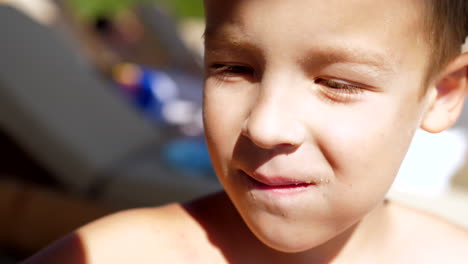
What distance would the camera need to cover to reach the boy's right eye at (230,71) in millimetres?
949

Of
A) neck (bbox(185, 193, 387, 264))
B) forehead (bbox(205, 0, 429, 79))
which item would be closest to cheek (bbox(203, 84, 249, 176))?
forehead (bbox(205, 0, 429, 79))

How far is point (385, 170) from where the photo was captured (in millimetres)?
989

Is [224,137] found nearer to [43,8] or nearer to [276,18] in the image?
[276,18]

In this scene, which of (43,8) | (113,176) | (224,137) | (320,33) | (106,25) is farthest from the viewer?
(106,25)

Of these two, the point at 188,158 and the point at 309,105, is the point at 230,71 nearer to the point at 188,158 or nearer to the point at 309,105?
the point at 309,105

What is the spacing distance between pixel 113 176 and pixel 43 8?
3.00 metres

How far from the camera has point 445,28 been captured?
1.03 metres

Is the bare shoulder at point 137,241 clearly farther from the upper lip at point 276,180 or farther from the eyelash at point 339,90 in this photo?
the eyelash at point 339,90

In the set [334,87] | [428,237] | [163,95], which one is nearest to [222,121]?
[334,87]

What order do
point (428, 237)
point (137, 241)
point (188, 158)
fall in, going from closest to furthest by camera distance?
point (137, 241) < point (428, 237) < point (188, 158)

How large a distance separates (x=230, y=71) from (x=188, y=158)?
6.57 feet

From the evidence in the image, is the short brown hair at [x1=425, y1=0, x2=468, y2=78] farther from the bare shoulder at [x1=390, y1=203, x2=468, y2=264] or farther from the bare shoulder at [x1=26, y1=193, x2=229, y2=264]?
the bare shoulder at [x1=26, y1=193, x2=229, y2=264]

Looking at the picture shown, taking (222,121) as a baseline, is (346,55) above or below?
above

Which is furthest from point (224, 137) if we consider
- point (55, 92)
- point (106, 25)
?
point (106, 25)
